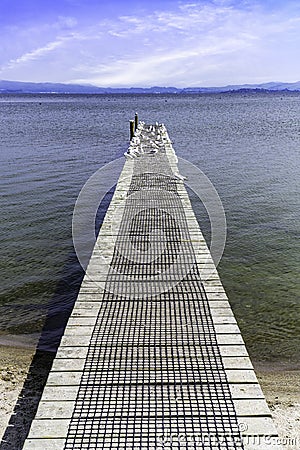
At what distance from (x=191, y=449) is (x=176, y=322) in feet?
7.23

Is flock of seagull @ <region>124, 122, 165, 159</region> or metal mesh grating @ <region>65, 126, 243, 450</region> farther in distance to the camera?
flock of seagull @ <region>124, 122, 165, 159</region>

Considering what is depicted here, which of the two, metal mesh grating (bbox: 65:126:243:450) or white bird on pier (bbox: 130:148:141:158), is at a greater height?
metal mesh grating (bbox: 65:126:243:450)

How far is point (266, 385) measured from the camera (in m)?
6.93

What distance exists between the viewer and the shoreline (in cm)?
588

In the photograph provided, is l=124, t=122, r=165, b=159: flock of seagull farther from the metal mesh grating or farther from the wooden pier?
the metal mesh grating

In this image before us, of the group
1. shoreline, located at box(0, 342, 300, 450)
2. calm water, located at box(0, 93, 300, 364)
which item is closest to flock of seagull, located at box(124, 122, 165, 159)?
calm water, located at box(0, 93, 300, 364)

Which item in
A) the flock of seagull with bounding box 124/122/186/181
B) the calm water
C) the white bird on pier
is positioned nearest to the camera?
the calm water

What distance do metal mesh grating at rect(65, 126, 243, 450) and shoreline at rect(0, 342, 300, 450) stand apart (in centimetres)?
156

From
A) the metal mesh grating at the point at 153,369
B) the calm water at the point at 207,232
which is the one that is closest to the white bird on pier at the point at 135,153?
the calm water at the point at 207,232

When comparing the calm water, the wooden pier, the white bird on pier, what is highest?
the wooden pier

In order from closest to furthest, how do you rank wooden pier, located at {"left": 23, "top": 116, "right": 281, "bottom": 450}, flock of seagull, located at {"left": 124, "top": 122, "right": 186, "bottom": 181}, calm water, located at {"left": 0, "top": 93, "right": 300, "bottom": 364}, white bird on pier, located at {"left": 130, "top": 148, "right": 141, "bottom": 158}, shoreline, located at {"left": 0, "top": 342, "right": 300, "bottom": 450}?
wooden pier, located at {"left": 23, "top": 116, "right": 281, "bottom": 450} → shoreline, located at {"left": 0, "top": 342, "right": 300, "bottom": 450} → calm water, located at {"left": 0, "top": 93, "right": 300, "bottom": 364} → white bird on pier, located at {"left": 130, "top": 148, "right": 141, "bottom": 158} → flock of seagull, located at {"left": 124, "top": 122, "right": 186, "bottom": 181}

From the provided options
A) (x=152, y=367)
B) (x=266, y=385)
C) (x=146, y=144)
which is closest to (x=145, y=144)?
(x=146, y=144)

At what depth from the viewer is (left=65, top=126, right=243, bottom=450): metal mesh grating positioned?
4.18m

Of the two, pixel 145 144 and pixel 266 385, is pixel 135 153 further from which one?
pixel 266 385
